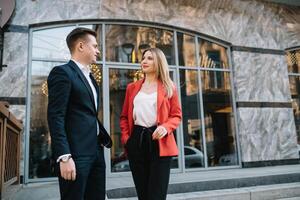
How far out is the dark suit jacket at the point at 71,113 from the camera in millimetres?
2201

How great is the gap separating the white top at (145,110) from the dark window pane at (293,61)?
7612 millimetres

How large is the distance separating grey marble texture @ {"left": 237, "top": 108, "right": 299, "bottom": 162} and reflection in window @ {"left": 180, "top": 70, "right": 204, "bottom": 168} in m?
1.15

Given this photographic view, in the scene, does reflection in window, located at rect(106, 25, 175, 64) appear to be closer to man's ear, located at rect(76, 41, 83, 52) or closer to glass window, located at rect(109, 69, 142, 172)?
glass window, located at rect(109, 69, 142, 172)

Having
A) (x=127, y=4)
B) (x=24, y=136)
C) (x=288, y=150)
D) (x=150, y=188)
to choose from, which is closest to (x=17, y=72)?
(x=24, y=136)

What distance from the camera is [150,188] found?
2746 millimetres

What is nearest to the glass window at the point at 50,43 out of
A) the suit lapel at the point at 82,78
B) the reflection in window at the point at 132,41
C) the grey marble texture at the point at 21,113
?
the reflection in window at the point at 132,41

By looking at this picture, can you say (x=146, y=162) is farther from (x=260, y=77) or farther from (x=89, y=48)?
(x=260, y=77)

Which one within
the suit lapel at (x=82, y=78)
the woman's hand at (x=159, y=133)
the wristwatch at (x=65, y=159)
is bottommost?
the wristwatch at (x=65, y=159)

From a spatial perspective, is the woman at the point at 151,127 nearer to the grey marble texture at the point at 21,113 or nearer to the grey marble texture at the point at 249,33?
the grey marble texture at the point at 21,113

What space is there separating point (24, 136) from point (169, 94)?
4.51 meters

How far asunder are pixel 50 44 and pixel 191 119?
151 inches

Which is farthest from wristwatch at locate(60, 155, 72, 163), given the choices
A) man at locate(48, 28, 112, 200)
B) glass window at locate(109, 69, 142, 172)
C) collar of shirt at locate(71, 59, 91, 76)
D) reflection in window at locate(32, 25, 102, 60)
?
reflection in window at locate(32, 25, 102, 60)

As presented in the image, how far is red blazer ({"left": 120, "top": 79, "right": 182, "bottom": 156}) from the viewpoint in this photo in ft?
9.32

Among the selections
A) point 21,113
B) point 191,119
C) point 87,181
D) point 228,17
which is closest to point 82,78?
point 87,181
